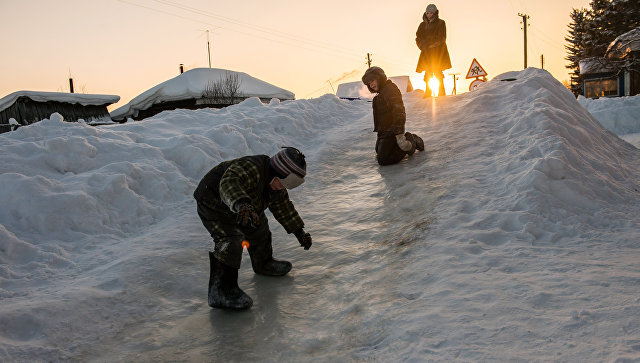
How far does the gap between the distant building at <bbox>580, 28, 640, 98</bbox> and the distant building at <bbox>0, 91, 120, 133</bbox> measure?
2148cm

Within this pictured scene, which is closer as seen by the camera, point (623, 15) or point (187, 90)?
point (187, 90)

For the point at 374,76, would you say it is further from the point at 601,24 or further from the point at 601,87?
the point at 601,24

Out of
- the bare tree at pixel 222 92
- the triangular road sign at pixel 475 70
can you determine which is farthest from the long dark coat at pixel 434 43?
→ the bare tree at pixel 222 92

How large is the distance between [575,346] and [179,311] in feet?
8.40

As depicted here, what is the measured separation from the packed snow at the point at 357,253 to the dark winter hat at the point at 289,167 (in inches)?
34.1

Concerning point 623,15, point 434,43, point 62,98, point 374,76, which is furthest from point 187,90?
point 623,15

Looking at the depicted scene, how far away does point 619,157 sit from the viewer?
5.86 metres

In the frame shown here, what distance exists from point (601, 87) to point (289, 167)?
29099mm

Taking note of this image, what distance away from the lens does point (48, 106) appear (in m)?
20.4

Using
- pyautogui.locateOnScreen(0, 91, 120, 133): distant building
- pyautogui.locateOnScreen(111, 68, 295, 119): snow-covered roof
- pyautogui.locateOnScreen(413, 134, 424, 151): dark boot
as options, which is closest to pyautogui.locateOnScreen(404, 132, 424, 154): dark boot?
pyautogui.locateOnScreen(413, 134, 424, 151): dark boot

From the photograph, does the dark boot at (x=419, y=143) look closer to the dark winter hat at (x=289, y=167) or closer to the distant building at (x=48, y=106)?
the dark winter hat at (x=289, y=167)

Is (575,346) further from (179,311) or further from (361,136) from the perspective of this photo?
(361,136)

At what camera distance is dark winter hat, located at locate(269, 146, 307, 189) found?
3.35 metres

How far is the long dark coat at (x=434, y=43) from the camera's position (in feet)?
32.8
